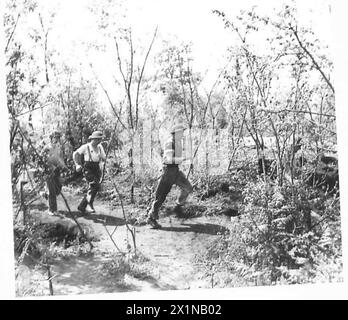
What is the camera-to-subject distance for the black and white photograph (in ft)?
10.5

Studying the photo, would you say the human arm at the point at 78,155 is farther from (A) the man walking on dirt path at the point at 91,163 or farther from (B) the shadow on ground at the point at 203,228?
(B) the shadow on ground at the point at 203,228

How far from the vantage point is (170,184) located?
3.27m

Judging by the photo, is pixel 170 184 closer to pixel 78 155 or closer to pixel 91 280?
pixel 78 155

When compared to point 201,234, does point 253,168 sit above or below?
above

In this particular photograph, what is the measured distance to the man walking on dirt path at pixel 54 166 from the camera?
3201mm

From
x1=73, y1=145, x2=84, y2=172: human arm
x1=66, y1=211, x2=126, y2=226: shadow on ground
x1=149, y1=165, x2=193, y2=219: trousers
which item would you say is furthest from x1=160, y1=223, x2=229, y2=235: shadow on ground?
x1=73, y1=145, x2=84, y2=172: human arm

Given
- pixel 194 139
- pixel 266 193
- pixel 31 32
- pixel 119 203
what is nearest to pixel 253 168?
pixel 266 193

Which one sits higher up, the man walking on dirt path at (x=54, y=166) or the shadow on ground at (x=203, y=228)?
the man walking on dirt path at (x=54, y=166)

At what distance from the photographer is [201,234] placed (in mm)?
3258

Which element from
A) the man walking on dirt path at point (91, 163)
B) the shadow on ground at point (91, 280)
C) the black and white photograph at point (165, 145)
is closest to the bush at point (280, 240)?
the black and white photograph at point (165, 145)

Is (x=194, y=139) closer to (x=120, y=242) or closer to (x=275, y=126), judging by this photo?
(x=275, y=126)

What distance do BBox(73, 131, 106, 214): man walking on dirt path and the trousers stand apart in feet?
1.27
